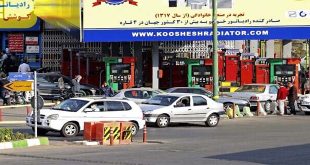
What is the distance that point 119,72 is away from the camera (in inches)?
1662

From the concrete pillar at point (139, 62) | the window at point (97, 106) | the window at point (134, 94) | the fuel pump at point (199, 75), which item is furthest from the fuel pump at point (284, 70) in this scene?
the window at point (97, 106)

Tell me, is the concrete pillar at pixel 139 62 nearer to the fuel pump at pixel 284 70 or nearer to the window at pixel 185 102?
the fuel pump at pixel 284 70

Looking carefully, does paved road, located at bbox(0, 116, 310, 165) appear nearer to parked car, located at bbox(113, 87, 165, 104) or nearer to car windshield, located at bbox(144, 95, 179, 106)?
car windshield, located at bbox(144, 95, 179, 106)

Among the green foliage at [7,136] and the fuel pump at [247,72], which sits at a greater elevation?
the fuel pump at [247,72]

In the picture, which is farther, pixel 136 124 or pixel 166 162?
pixel 136 124

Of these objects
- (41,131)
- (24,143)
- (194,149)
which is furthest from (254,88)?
(24,143)

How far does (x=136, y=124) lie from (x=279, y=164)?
32.6ft

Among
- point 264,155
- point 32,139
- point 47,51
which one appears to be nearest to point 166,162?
point 264,155

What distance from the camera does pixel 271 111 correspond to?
38562 millimetres

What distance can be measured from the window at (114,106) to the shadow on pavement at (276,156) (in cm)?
675

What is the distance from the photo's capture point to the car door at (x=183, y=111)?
98.8 ft

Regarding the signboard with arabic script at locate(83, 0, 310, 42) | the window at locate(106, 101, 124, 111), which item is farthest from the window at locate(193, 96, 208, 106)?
the signboard with arabic script at locate(83, 0, 310, 42)

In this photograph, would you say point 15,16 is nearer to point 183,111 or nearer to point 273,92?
point 273,92

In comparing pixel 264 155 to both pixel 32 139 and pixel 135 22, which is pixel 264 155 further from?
pixel 135 22
